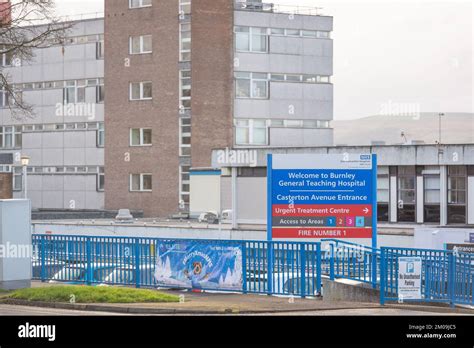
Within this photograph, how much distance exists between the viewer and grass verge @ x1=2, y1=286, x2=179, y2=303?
22.1 m

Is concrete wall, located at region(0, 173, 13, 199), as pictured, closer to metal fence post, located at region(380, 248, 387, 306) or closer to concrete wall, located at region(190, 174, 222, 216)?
concrete wall, located at region(190, 174, 222, 216)

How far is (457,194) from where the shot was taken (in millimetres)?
45062

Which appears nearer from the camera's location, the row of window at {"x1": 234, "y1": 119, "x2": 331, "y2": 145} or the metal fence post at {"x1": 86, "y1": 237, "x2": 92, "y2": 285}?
the metal fence post at {"x1": 86, "y1": 237, "x2": 92, "y2": 285}

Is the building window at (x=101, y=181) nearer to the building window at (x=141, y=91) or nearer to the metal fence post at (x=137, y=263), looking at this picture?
the building window at (x=141, y=91)

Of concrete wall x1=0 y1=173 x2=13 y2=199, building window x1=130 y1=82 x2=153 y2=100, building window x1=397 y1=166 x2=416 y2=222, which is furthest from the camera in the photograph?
concrete wall x1=0 y1=173 x2=13 y2=199

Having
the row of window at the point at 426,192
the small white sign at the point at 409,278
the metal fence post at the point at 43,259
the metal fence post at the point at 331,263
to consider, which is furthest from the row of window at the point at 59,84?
the small white sign at the point at 409,278

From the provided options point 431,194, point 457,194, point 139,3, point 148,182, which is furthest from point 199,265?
point 139,3

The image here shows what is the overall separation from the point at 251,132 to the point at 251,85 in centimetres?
334

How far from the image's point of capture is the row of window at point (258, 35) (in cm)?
7106

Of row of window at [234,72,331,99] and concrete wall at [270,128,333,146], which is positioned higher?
row of window at [234,72,331,99]

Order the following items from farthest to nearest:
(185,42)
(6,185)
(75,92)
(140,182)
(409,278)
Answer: (75,92), (6,185), (140,182), (185,42), (409,278)

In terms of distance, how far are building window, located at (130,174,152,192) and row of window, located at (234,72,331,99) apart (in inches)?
341

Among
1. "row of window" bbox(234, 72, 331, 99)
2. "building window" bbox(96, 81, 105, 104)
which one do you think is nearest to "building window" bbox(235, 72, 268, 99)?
"row of window" bbox(234, 72, 331, 99)

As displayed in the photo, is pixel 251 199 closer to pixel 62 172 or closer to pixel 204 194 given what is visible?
pixel 204 194
